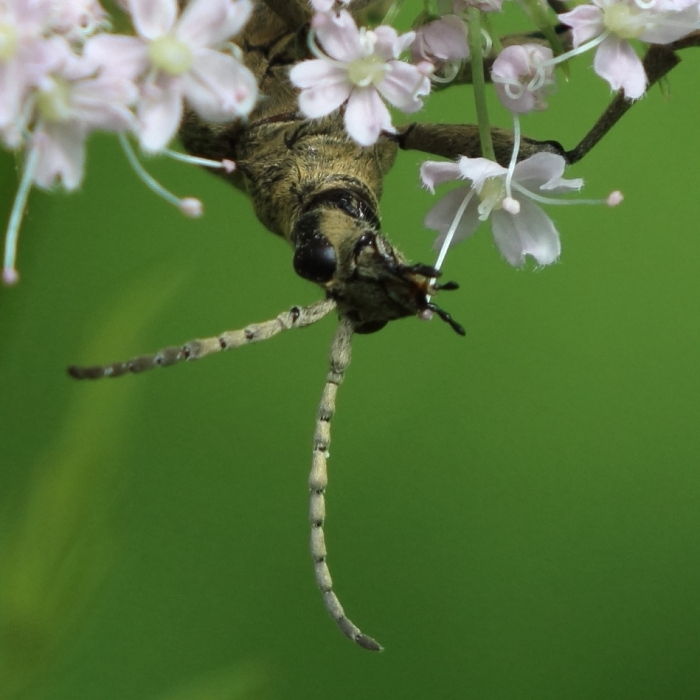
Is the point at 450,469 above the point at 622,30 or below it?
below

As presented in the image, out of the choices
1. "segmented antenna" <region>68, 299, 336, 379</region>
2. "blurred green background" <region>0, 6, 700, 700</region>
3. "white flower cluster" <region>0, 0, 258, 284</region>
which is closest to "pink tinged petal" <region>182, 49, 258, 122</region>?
"white flower cluster" <region>0, 0, 258, 284</region>

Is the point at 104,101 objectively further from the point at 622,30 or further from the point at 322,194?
the point at 622,30

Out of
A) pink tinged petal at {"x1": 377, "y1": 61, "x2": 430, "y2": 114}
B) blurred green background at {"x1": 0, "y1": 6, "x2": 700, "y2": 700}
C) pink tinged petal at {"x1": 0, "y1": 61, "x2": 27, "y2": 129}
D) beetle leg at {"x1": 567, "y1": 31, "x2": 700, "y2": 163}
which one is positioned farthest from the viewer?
blurred green background at {"x1": 0, "y1": 6, "x2": 700, "y2": 700}

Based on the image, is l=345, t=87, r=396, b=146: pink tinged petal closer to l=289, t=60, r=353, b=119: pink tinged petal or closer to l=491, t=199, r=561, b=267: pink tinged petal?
l=289, t=60, r=353, b=119: pink tinged petal

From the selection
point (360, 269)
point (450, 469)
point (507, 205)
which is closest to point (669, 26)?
point (507, 205)

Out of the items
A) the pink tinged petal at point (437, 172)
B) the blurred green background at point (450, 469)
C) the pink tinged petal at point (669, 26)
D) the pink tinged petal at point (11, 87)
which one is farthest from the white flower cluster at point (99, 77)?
the blurred green background at point (450, 469)

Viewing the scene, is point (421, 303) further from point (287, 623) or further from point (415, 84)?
point (287, 623)

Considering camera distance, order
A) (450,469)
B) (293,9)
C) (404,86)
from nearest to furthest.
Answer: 1. (404,86)
2. (293,9)
3. (450,469)
